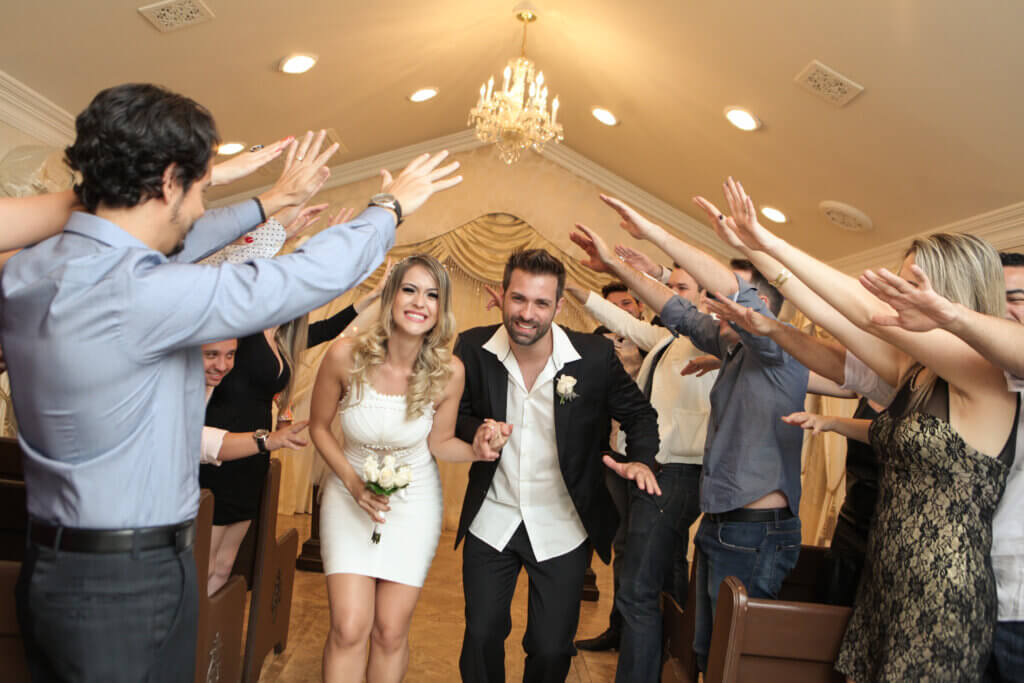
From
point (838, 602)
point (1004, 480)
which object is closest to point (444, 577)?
point (838, 602)

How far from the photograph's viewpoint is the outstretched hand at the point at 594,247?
3160 mm

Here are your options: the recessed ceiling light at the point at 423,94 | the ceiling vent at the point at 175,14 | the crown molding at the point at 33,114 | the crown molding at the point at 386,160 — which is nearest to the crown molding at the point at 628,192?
the crown molding at the point at 386,160

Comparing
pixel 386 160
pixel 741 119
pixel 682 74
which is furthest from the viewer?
pixel 386 160

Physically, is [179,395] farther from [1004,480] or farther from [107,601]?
[1004,480]

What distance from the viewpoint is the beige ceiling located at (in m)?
3.77

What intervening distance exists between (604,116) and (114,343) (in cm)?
546

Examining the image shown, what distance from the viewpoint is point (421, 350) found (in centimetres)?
299

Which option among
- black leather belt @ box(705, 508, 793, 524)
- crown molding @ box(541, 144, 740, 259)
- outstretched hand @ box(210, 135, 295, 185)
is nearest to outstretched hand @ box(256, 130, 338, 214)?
outstretched hand @ box(210, 135, 295, 185)

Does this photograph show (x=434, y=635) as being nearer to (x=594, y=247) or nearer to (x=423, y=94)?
(x=594, y=247)

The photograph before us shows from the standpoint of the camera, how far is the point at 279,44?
4.71 m

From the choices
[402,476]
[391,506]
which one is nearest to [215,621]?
[391,506]

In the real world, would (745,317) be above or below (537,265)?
below

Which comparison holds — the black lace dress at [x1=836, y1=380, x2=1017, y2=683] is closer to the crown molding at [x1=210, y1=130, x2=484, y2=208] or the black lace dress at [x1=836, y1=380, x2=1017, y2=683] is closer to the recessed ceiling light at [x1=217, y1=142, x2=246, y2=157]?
the recessed ceiling light at [x1=217, y1=142, x2=246, y2=157]

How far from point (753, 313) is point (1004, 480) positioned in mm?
806
